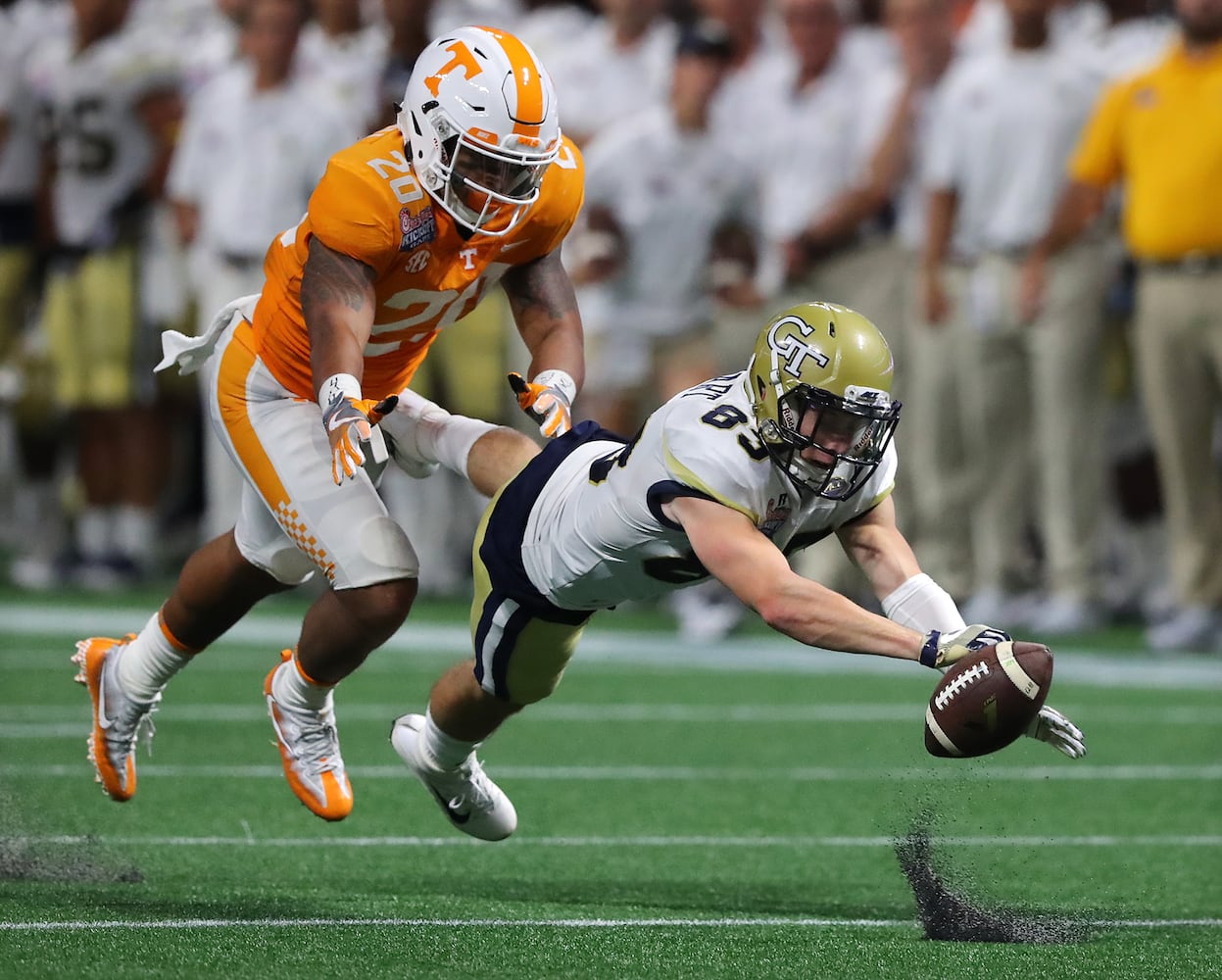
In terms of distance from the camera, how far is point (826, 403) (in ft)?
15.3

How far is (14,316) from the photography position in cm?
1238

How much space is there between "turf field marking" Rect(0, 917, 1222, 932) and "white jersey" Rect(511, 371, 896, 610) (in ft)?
2.38

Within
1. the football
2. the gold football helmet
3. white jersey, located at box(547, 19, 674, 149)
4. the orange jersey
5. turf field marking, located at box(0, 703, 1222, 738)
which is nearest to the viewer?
the football

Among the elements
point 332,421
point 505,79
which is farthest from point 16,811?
point 505,79

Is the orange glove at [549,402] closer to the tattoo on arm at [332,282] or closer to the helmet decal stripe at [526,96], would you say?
the tattoo on arm at [332,282]

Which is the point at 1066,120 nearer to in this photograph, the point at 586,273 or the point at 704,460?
the point at 586,273

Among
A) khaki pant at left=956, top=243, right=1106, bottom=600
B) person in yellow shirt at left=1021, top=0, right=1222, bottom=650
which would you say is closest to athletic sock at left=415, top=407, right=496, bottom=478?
person in yellow shirt at left=1021, top=0, right=1222, bottom=650

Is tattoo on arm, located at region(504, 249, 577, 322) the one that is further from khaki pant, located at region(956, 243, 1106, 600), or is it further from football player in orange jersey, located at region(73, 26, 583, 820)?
khaki pant, located at region(956, 243, 1106, 600)

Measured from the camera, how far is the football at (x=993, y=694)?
14.0ft

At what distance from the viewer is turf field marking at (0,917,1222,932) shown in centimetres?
471

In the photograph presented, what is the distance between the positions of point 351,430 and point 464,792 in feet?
3.41

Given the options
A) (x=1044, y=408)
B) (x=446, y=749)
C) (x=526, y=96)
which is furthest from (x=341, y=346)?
(x=1044, y=408)

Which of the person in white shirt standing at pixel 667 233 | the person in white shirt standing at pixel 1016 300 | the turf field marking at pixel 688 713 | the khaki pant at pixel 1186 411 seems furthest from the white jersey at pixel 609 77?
the turf field marking at pixel 688 713

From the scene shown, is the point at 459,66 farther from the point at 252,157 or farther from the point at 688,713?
the point at 252,157
